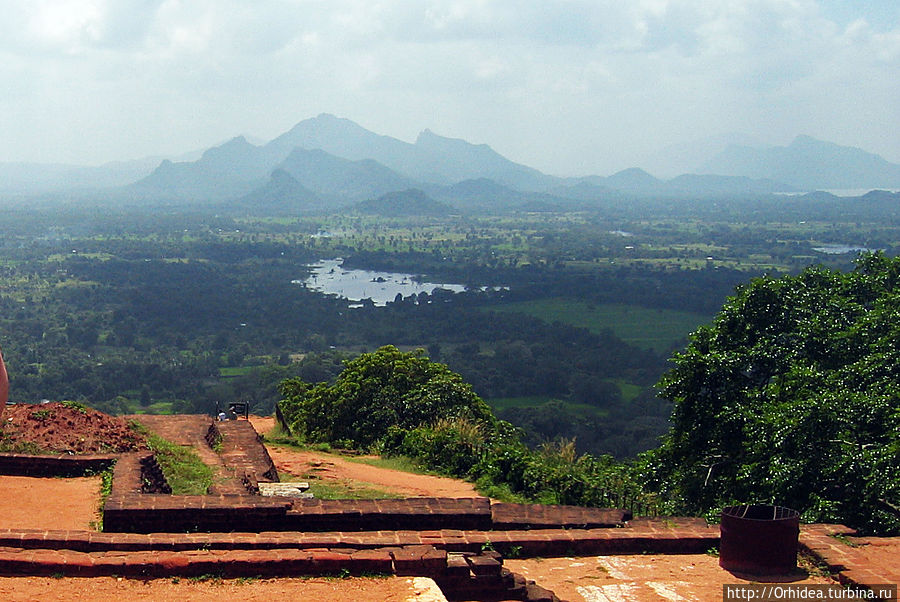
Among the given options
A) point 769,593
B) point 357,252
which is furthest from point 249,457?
point 357,252

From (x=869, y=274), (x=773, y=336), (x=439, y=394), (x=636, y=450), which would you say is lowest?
(x=636, y=450)

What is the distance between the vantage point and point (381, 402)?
18203 millimetres

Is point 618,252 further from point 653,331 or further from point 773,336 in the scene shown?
point 773,336

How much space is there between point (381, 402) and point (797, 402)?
9.06m

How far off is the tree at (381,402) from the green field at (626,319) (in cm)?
4496

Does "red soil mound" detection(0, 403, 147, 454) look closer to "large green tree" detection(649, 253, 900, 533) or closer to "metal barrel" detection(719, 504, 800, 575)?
"metal barrel" detection(719, 504, 800, 575)

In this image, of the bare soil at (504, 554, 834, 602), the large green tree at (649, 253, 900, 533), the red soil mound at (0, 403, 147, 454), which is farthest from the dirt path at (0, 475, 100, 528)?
the large green tree at (649, 253, 900, 533)

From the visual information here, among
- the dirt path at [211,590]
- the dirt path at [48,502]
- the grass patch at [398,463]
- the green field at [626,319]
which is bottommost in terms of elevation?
the green field at [626,319]

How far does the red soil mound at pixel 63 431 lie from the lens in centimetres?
1023

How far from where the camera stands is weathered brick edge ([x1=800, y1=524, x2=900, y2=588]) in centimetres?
667

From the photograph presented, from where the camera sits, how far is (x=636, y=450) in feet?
126

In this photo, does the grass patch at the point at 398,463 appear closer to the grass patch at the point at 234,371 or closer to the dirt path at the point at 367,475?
the dirt path at the point at 367,475

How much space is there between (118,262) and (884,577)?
11062cm

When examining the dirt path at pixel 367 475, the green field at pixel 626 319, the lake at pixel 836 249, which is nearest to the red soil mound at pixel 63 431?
the dirt path at pixel 367 475
